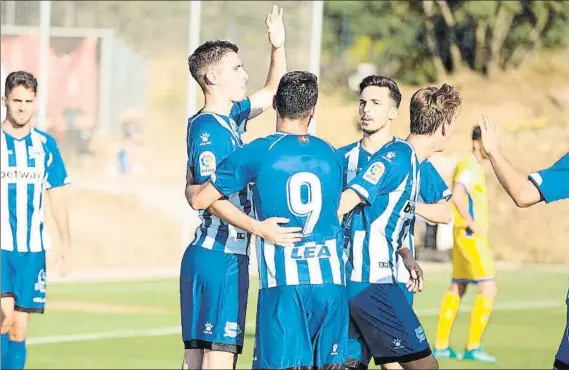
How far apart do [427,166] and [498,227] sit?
59.6 feet

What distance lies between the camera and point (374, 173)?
24.3 ft

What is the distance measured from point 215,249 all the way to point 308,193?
0.91 m

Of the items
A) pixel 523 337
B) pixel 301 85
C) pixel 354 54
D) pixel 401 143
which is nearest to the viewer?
pixel 301 85

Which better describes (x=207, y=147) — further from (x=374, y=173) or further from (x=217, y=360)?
(x=217, y=360)

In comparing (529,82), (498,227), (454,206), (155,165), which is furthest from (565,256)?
(529,82)

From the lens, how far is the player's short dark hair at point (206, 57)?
7.73m

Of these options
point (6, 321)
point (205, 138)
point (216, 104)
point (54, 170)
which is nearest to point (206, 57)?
point (216, 104)

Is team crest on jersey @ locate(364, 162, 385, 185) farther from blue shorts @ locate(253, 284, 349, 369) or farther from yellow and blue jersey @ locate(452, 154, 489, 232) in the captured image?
yellow and blue jersey @ locate(452, 154, 489, 232)

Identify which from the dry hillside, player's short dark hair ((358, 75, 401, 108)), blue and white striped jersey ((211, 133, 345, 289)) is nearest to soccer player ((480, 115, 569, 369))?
blue and white striped jersey ((211, 133, 345, 289))

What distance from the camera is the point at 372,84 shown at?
784 cm

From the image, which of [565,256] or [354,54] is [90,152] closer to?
[565,256]

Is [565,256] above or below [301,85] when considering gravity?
below

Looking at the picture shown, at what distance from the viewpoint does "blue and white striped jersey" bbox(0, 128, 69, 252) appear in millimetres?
9930

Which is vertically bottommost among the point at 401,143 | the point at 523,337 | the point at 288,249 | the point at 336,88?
the point at 523,337
